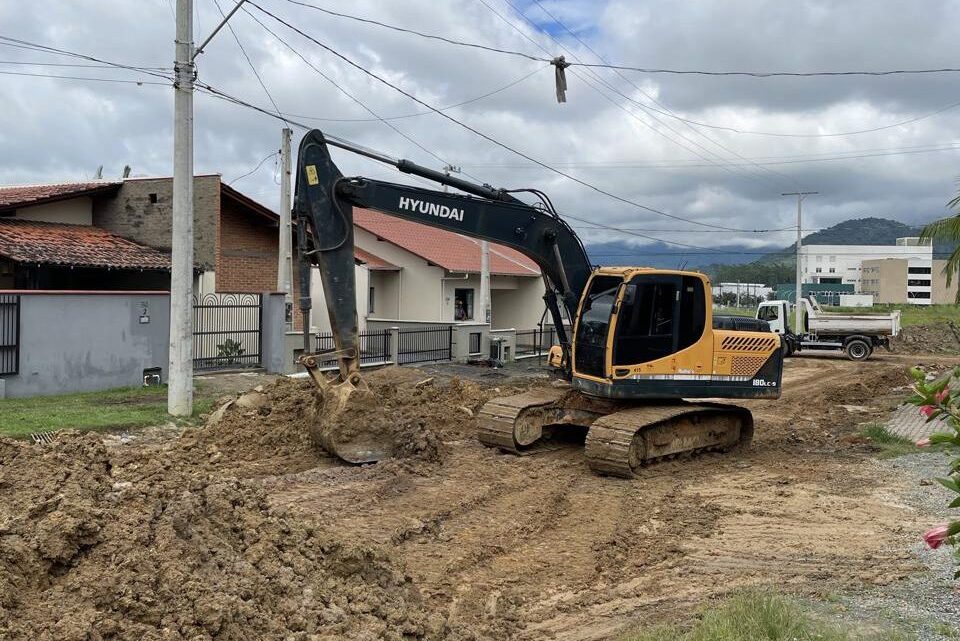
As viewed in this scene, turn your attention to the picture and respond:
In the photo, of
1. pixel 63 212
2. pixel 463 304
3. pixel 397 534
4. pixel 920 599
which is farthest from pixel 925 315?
pixel 397 534

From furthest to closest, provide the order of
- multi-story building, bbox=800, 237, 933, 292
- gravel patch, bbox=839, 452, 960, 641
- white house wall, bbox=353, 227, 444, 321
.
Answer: multi-story building, bbox=800, 237, 933, 292 < white house wall, bbox=353, 227, 444, 321 < gravel patch, bbox=839, 452, 960, 641

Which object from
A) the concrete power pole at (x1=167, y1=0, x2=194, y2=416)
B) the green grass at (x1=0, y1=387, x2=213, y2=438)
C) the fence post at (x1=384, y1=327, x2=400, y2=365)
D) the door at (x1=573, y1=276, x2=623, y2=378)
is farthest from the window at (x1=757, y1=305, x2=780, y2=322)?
the concrete power pole at (x1=167, y1=0, x2=194, y2=416)

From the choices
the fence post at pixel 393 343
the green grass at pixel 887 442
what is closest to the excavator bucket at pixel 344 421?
the green grass at pixel 887 442

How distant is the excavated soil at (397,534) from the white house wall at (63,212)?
1118 cm

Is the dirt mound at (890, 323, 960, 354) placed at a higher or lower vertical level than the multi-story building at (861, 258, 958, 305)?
lower

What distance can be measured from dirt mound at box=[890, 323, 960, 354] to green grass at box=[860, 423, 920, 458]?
900 inches

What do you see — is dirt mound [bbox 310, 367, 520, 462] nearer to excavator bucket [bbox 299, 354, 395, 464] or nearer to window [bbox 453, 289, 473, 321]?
excavator bucket [bbox 299, 354, 395, 464]

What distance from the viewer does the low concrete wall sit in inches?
588

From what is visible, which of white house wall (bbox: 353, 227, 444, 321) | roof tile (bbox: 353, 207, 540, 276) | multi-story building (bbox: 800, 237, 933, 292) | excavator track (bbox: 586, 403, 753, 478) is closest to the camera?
excavator track (bbox: 586, 403, 753, 478)

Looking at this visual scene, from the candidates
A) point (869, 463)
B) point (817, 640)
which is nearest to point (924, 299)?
point (869, 463)

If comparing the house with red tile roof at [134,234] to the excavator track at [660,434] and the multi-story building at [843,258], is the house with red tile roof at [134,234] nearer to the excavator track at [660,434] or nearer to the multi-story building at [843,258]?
the excavator track at [660,434]

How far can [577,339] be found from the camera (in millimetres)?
11695

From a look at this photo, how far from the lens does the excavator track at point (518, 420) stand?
11.7m

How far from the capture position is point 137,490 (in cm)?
593
